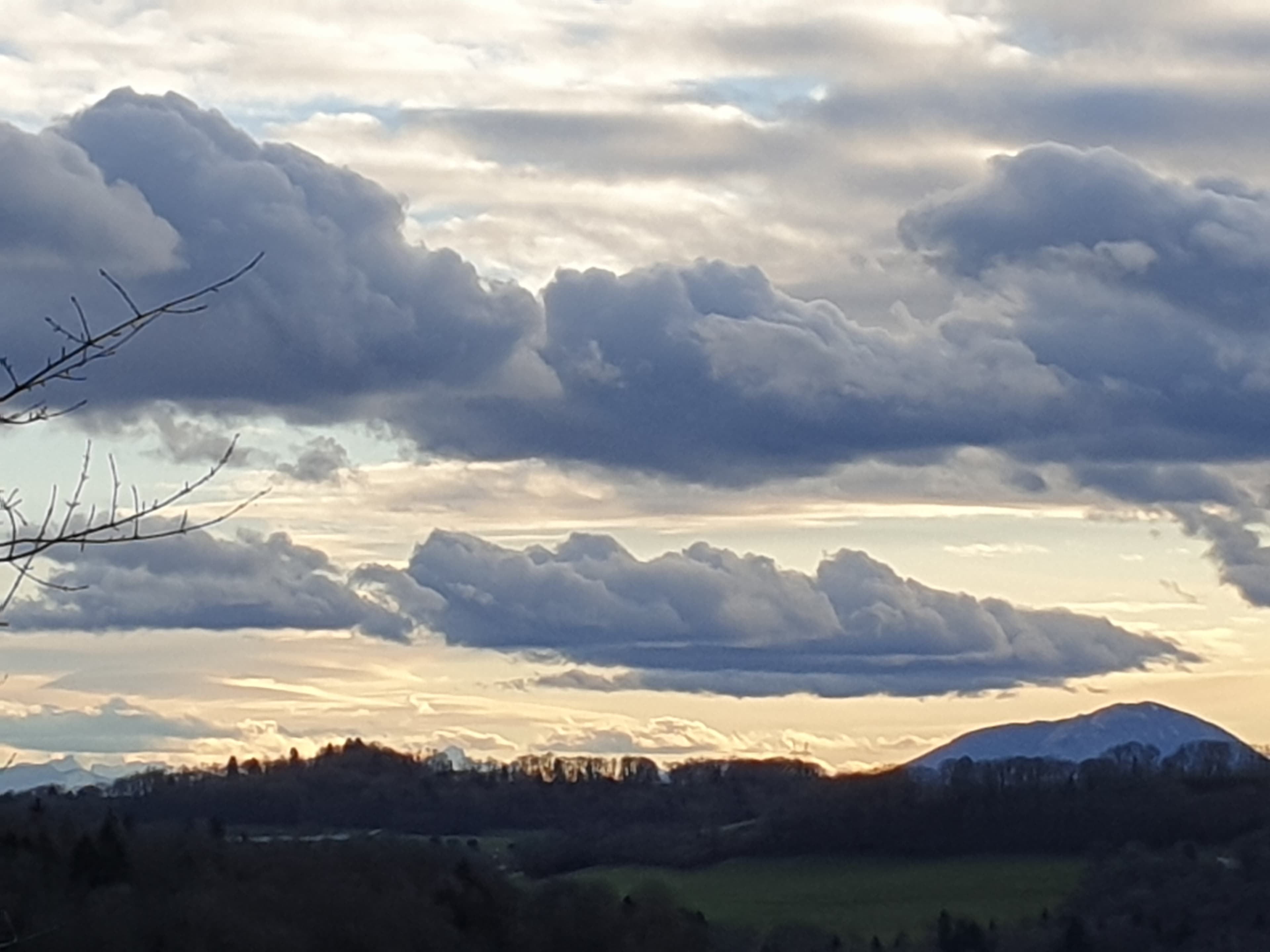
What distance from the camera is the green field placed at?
154 meters

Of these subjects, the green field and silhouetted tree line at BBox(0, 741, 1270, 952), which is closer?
silhouetted tree line at BBox(0, 741, 1270, 952)

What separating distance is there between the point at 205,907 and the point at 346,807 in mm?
101464

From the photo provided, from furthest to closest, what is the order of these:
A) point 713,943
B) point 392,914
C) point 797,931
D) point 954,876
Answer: point 954,876 → point 797,931 → point 713,943 → point 392,914

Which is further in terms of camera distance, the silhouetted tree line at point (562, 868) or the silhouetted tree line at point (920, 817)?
the silhouetted tree line at point (920, 817)

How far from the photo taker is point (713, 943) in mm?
125062

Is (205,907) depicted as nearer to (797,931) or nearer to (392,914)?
(392,914)

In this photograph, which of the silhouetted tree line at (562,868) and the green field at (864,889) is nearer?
the silhouetted tree line at (562,868)

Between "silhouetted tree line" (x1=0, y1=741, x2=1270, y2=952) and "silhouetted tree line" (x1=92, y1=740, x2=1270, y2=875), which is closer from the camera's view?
"silhouetted tree line" (x1=0, y1=741, x2=1270, y2=952)

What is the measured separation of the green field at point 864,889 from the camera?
153625 mm

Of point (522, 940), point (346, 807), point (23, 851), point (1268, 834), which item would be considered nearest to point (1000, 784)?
point (1268, 834)

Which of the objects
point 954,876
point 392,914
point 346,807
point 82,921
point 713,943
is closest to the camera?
point 82,921

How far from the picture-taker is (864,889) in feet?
546

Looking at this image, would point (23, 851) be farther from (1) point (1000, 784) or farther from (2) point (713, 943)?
(1) point (1000, 784)

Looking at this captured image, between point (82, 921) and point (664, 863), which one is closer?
point (82, 921)
